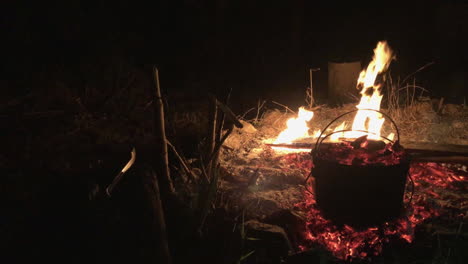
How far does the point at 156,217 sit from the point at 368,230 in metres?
1.98

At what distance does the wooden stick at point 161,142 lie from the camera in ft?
10.5

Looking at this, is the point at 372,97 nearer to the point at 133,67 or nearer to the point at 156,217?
the point at 156,217

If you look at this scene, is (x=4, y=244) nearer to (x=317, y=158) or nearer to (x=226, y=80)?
(x=317, y=158)

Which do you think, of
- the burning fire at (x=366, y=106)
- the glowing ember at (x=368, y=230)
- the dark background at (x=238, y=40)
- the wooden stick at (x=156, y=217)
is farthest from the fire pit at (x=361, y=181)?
the dark background at (x=238, y=40)

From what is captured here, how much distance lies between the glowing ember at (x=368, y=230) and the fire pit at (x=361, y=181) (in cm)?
10

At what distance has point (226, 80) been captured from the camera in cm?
856

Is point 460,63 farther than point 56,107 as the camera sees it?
Yes

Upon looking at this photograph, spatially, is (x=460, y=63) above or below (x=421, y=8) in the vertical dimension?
below

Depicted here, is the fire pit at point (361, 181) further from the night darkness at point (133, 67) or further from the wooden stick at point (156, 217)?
the wooden stick at point (156, 217)

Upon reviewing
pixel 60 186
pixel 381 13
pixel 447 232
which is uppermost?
pixel 381 13

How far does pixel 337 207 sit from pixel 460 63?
6.14 metres

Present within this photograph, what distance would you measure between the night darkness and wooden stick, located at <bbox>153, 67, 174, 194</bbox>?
0.34 meters

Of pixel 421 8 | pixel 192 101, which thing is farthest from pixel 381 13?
pixel 192 101

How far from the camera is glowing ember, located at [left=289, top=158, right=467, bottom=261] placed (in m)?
3.31
